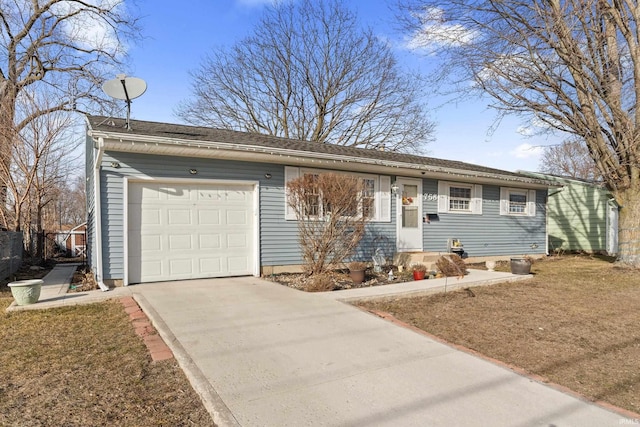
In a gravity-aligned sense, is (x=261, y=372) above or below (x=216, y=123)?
below

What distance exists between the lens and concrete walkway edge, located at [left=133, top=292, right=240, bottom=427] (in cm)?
249

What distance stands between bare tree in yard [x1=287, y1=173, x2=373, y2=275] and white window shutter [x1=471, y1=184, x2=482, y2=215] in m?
5.52

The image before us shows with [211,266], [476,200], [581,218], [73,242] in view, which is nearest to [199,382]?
[211,266]

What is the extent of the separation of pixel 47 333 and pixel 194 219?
3377 mm

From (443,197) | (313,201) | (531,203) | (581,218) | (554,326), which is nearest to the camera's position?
(554,326)

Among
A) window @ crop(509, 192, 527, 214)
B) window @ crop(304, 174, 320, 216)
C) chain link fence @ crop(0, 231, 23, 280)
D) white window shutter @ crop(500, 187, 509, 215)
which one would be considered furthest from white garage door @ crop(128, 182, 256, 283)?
window @ crop(509, 192, 527, 214)

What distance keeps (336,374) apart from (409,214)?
24.5 feet

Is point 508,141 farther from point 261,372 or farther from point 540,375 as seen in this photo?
point 261,372

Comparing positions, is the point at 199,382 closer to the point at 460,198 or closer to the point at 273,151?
the point at 273,151

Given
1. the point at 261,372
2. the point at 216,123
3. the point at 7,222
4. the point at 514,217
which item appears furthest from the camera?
the point at 216,123

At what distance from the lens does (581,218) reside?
16.0 m

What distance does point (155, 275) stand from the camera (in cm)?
710

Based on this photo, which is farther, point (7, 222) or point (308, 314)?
point (7, 222)

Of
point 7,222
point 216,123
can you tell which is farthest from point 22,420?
point 216,123
